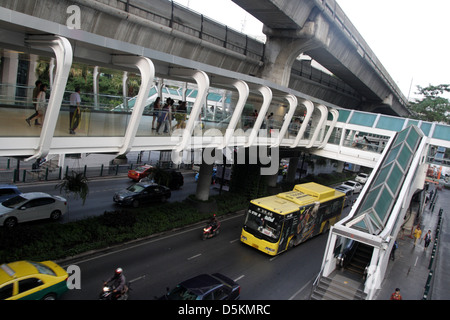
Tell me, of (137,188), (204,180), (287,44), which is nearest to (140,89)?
(204,180)

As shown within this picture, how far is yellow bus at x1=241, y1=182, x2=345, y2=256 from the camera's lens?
15898 millimetres

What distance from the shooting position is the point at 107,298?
10.7 metres

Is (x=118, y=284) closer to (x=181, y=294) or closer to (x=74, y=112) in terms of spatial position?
(x=181, y=294)

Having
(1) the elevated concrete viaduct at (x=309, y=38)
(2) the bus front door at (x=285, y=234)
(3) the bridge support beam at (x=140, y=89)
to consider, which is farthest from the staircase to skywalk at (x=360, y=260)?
(1) the elevated concrete viaduct at (x=309, y=38)

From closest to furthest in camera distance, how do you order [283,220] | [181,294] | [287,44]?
[181,294] → [283,220] → [287,44]

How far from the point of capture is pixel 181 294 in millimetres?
10516

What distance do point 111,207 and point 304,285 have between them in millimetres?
12480

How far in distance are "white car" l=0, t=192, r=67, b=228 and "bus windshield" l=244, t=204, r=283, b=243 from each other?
9824 millimetres

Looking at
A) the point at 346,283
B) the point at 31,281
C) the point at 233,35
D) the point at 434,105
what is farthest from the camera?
the point at 434,105

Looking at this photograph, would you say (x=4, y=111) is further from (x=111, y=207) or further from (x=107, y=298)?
(x=111, y=207)

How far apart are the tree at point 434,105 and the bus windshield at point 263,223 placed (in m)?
38.9

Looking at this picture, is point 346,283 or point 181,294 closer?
point 181,294

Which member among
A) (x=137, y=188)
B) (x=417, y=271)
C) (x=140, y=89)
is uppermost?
(x=140, y=89)

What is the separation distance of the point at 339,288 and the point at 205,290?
540cm
